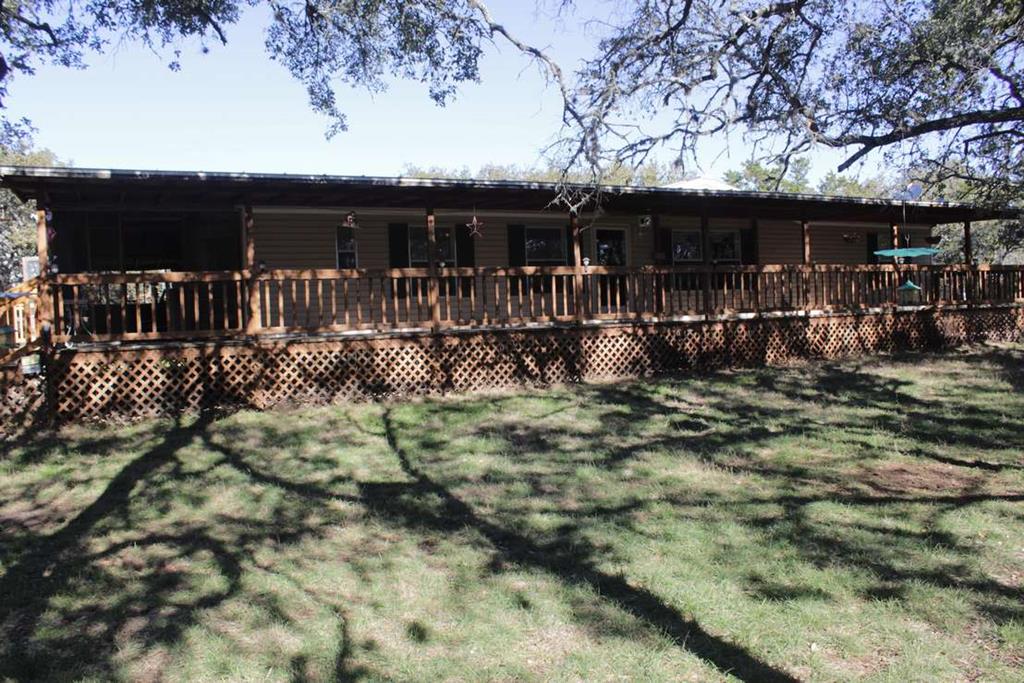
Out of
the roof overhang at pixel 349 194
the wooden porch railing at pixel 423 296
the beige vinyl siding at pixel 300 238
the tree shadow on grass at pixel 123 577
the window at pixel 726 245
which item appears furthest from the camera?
the window at pixel 726 245

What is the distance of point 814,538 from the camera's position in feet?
17.3

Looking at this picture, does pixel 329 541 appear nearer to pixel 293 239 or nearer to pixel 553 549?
pixel 553 549

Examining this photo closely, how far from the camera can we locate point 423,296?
14.6 metres

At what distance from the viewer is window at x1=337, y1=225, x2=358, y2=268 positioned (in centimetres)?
1395

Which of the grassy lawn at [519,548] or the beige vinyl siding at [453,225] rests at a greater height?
the beige vinyl siding at [453,225]

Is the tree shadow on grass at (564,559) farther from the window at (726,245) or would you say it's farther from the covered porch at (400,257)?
the window at (726,245)

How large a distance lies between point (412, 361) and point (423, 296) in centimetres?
393

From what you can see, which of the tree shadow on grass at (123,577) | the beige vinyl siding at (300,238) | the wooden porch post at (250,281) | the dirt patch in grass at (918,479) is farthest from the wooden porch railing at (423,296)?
the dirt patch in grass at (918,479)

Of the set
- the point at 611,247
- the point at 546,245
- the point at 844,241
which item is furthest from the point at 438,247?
the point at 844,241

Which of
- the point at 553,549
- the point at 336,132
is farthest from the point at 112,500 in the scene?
the point at 336,132

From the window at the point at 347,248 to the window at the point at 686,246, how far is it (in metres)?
7.46

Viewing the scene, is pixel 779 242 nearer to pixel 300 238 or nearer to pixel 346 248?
pixel 346 248

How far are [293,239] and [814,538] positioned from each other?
10.9 metres

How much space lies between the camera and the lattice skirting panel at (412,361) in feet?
30.9
